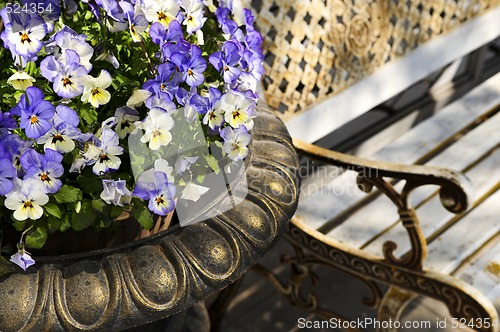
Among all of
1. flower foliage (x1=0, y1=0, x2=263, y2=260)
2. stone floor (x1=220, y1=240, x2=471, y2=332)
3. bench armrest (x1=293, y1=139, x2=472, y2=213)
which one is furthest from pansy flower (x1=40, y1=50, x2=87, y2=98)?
stone floor (x1=220, y1=240, x2=471, y2=332)

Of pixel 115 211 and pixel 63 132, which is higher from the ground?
pixel 63 132

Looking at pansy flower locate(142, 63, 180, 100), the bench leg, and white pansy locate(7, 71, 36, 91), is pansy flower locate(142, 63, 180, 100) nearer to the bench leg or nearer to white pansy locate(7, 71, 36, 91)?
white pansy locate(7, 71, 36, 91)

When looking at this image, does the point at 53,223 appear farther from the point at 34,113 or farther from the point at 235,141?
the point at 235,141

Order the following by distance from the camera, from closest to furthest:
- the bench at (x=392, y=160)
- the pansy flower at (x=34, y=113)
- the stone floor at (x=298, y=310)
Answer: the pansy flower at (x=34, y=113), the bench at (x=392, y=160), the stone floor at (x=298, y=310)

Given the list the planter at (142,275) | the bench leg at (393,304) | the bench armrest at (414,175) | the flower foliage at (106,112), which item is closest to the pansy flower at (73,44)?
the flower foliage at (106,112)

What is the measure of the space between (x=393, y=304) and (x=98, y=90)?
1.11m

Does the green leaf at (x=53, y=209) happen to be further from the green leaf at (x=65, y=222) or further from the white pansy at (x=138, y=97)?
the white pansy at (x=138, y=97)

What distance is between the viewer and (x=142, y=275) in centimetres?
120

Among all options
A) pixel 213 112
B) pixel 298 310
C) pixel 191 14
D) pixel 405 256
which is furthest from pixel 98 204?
pixel 298 310

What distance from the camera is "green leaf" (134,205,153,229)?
1190 mm

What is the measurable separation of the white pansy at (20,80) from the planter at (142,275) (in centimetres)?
28

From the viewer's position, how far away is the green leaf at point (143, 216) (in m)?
1.19

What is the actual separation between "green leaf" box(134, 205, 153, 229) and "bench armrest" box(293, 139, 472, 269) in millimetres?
762

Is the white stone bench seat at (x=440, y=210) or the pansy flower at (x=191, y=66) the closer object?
the pansy flower at (x=191, y=66)
